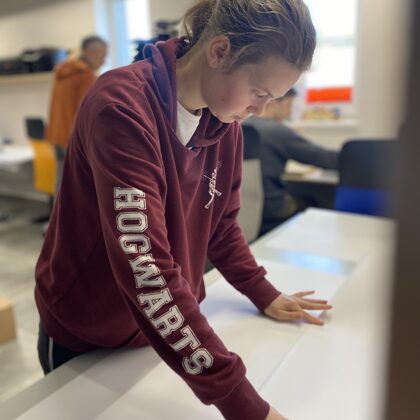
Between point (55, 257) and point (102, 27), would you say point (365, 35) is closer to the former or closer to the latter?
point (102, 27)

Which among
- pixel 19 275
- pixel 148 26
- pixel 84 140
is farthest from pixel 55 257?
pixel 148 26

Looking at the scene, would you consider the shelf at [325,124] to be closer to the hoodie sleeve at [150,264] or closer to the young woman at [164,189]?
the young woman at [164,189]

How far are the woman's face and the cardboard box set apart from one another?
1.59 m

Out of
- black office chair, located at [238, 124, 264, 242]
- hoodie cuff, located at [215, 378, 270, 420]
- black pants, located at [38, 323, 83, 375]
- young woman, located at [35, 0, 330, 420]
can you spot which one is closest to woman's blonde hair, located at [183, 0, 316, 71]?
young woman, located at [35, 0, 330, 420]

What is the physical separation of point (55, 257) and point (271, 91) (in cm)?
44

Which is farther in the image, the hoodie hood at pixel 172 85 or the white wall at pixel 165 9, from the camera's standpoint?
the white wall at pixel 165 9

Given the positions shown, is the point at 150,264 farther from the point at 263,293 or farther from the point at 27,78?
→ the point at 27,78

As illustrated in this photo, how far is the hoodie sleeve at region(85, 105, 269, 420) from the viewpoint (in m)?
0.56

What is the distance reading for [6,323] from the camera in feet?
6.45

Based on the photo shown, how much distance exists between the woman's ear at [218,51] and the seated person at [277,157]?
141 cm

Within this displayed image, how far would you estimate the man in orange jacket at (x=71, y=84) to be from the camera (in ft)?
9.73

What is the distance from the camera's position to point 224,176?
86 centimetres

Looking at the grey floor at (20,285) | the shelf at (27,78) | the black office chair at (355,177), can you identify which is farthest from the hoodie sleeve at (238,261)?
the shelf at (27,78)

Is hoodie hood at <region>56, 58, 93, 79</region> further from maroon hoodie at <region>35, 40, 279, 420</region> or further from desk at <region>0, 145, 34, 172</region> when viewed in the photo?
maroon hoodie at <region>35, 40, 279, 420</region>
